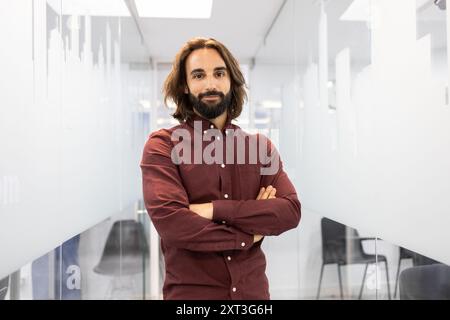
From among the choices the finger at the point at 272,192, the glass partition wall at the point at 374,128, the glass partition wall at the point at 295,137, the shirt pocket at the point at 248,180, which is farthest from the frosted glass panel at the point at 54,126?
the glass partition wall at the point at 374,128

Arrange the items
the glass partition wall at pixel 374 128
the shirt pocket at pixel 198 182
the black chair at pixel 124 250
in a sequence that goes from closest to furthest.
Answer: the glass partition wall at pixel 374 128
the shirt pocket at pixel 198 182
the black chair at pixel 124 250

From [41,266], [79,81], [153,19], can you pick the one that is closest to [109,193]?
[79,81]

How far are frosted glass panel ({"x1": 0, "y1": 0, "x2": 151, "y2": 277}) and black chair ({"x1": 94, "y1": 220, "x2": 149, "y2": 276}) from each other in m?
0.35

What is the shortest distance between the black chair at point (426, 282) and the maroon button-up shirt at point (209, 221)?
1.56ft

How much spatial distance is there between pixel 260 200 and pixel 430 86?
713mm

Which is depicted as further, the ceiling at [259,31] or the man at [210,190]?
the ceiling at [259,31]

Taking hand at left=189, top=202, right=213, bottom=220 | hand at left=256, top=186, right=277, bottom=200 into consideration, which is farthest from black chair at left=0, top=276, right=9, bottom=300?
hand at left=256, top=186, right=277, bottom=200

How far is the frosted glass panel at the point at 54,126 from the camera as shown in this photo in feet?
3.65

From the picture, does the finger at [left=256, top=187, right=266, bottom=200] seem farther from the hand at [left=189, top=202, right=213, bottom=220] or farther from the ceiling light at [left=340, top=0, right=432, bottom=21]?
the ceiling light at [left=340, top=0, right=432, bottom=21]

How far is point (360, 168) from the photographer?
170 cm

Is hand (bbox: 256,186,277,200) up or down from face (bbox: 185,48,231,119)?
down

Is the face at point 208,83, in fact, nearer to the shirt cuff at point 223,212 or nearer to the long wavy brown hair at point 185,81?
the long wavy brown hair at point 185,81

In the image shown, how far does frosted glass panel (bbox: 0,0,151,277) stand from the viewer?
1.11 m
